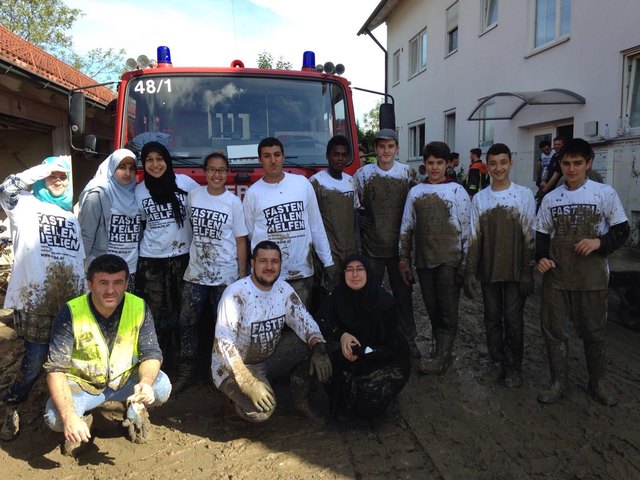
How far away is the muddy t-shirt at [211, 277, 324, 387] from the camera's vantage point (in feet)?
9.89

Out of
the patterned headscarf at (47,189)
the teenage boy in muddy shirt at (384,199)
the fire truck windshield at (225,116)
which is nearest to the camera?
the patterned headscarf at (47,189)

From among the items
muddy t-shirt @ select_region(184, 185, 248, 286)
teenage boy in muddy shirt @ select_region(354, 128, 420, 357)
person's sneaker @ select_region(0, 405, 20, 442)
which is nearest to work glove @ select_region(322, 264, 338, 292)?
teenage boy in muddy shirt @ select_region(354, 128, 420, 357)

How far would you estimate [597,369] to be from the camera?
3.33 metres

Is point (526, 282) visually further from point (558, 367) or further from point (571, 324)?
point (558, 367)

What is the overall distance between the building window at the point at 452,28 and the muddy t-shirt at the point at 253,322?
40.2 ft

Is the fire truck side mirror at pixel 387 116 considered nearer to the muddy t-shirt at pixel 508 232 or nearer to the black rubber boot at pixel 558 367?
the muddy t-shirt at pixel 508 232

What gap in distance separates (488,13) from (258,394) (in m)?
11.8

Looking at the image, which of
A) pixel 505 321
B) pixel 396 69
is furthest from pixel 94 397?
pixel 396 69

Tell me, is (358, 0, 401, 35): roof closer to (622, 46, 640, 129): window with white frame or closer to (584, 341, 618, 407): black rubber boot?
(622, 46, 640, 129): window with white frame

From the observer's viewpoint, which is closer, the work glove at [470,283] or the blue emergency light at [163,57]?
the work glove at [470,283]

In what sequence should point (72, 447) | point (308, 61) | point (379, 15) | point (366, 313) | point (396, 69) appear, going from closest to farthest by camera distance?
point (72, 447)
point (366, 313)
point (308, 61)
point (379, 15)
point (396, 69)

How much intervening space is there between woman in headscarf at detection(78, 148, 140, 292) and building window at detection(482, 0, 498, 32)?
10677mm

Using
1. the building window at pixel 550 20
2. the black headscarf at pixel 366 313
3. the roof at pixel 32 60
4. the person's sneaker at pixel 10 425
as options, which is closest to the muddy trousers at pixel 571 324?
the black headscarf at pixel 366 313

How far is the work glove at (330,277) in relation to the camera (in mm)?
3617
